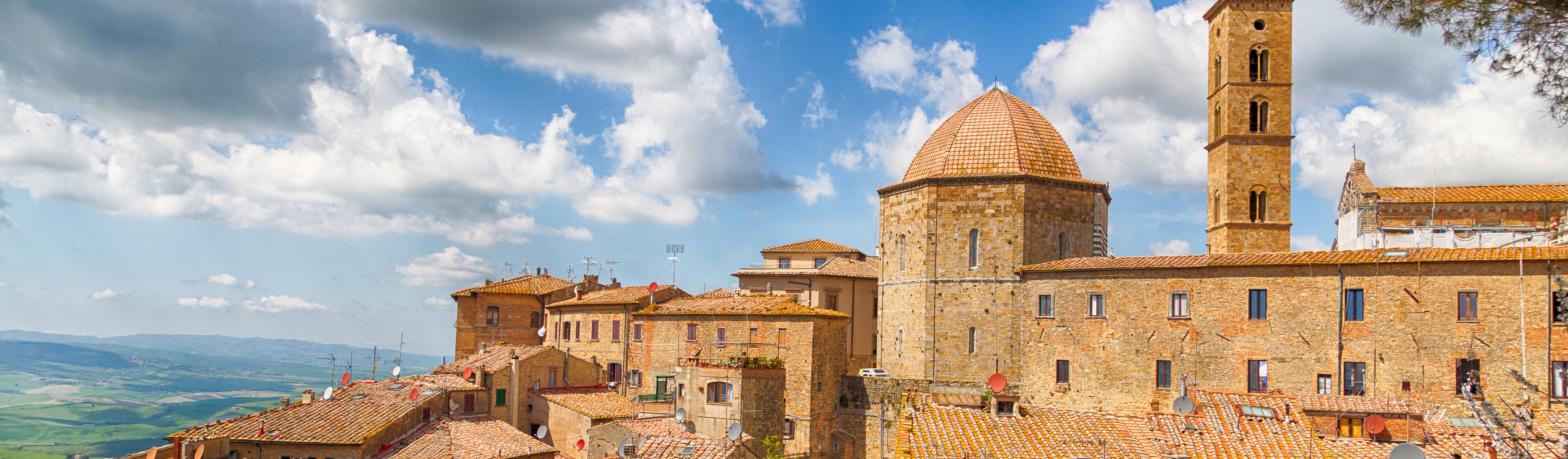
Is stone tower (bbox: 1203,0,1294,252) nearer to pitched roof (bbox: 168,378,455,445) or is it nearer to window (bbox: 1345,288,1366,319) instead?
window (bbox: 1345,288,1366,319)

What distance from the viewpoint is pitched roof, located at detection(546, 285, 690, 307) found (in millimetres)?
45156

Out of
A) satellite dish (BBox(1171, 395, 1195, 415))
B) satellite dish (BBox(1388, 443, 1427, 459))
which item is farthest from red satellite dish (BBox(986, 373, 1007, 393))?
satellite dish (BBox(1388, 443, 1427, 459))

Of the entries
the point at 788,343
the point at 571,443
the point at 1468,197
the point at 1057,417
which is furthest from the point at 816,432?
the point at 1468,197

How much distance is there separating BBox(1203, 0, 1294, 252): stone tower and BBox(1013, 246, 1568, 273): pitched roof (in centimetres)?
806

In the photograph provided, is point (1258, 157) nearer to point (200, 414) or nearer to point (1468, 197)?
point (1468, 197)

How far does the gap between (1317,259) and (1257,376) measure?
3.70 metres

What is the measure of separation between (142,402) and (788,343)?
203 meters

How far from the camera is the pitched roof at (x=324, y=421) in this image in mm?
31422

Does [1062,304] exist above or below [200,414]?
above

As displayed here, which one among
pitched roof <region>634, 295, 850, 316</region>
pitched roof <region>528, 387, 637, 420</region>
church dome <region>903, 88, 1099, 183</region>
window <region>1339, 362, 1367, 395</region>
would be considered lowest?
pitched roof <region>528, 387, 637, 420</region>

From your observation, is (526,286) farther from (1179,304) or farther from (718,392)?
(1179,304)

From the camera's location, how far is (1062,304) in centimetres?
3197

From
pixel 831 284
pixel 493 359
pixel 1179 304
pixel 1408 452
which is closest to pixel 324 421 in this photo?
pixel 493 359

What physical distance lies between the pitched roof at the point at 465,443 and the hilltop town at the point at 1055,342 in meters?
0.14
